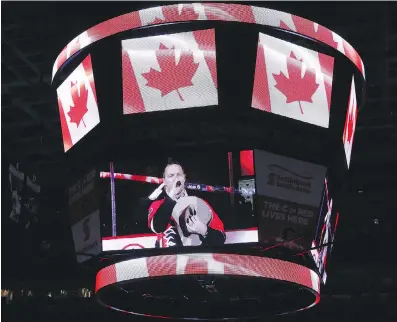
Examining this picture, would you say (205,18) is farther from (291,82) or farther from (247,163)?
(247,163)

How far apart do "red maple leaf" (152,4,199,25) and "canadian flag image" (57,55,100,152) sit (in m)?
1.04

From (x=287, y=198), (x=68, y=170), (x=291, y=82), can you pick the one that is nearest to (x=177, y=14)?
(x=291, y=82)

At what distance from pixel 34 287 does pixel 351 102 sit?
26.4 ft

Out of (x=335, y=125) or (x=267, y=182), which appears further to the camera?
(x=335, y=125)

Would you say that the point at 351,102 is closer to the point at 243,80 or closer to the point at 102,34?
the point at 243,80

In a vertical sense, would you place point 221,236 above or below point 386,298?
above

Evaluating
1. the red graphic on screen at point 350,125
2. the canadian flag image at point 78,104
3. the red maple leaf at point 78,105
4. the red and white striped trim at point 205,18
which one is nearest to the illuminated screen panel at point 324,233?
the red graphic on screen at point 350,125

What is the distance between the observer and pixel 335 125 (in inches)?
352

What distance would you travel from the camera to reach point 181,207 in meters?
8.30

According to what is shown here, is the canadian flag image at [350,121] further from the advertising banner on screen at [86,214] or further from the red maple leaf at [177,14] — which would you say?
the advertising banner on screen at [86,214]

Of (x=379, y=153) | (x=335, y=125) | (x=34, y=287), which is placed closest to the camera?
(x=335, y=125)

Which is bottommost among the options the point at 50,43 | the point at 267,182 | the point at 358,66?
the point at 267,182

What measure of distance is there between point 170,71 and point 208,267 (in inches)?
83.3

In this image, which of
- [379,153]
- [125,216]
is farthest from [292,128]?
[379,153]
